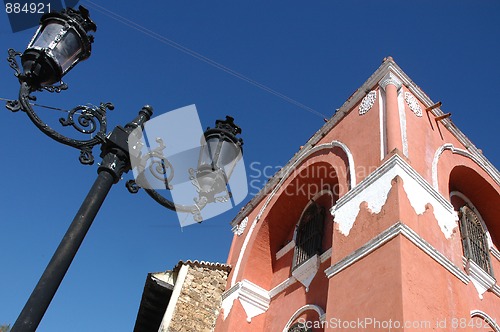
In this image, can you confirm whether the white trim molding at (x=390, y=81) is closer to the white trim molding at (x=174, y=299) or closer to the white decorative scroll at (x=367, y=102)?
the white decorative scroll at (x=367, y=102)

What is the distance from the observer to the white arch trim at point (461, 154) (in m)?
6.70

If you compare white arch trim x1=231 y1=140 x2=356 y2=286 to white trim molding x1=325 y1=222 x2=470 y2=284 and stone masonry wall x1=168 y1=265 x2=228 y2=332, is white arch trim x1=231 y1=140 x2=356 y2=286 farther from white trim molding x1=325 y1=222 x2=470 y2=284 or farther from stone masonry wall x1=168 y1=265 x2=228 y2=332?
white trim molding x1=325 y1=222 x2=470 y2=284

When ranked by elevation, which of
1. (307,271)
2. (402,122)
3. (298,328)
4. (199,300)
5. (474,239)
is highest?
(402,122)

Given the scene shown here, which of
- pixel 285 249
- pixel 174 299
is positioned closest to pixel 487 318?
pixel 285 249

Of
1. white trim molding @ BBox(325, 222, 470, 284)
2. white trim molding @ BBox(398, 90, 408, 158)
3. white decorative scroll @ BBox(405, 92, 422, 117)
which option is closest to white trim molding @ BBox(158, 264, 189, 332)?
white trim molding @ BBox(325, 222, 470, 284)

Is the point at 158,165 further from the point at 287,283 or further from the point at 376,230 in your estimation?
the point at 287,283

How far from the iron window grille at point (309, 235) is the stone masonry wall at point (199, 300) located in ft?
5.70

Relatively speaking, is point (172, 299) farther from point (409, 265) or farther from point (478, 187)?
point (478, 187)

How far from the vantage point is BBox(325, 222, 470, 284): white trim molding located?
5266mm

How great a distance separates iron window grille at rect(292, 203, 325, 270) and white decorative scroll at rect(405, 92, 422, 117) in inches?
96.0

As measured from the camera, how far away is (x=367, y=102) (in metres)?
7.68

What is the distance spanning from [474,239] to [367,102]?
116 inches

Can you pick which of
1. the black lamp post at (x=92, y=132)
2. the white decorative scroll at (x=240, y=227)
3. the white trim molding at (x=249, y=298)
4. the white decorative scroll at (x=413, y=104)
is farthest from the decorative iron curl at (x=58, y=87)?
the white decorative scroll at (x=240, y=227)

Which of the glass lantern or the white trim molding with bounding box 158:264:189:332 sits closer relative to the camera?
the glass lantern
